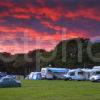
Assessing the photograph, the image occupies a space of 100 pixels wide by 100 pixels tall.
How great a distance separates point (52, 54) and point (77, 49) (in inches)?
639

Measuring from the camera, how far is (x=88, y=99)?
33156mm

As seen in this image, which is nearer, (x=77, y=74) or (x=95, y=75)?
(x=95, y=75)

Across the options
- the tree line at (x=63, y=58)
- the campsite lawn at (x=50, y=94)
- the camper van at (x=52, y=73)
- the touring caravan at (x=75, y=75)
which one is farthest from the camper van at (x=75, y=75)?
the campsite lawn at (x=50, y=94)

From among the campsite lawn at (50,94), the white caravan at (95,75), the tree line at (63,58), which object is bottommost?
the campsite lawn at (50,94)

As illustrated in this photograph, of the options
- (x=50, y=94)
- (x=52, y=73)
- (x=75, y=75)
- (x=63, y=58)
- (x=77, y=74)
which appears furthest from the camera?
(x=63, y=58)

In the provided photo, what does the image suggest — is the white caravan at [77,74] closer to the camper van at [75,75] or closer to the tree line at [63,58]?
the camper van at [75,75]

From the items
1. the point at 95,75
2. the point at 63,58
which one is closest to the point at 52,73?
the point at 95,75

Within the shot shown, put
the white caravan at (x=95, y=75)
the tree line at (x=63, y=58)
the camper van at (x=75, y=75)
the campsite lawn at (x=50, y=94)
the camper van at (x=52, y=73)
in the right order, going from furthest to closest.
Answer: the tree line at (x=63, y=58) < the camper van at (x=52, y=73) < the camper van at (x=75, y=75) < the white caravan at (x=95, y=75) < the campsite lawn at (x=50, y=94)

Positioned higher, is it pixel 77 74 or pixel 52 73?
pixel 52 73

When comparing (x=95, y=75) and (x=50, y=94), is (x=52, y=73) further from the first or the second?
(x=50, y=94)

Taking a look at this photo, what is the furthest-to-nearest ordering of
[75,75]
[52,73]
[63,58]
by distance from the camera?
[63,58] → [52,73] → [75,75]

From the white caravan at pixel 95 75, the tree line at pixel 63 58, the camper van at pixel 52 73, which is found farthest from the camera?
the tree line at pixel 63 58

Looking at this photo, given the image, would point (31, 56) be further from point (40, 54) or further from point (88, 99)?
point (88, 99)

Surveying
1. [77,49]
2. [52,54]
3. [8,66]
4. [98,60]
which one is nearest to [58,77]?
[98,60]
